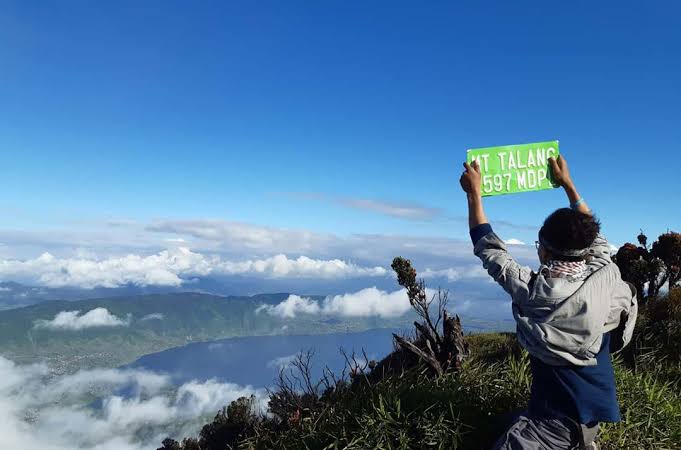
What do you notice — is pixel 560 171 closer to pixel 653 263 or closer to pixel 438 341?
pixel 438 341

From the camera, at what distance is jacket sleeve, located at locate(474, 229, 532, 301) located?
3.21m

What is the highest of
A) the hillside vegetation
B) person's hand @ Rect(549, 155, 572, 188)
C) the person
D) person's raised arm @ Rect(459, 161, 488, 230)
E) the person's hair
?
person's hand @ Rect(549, 155, 572, 188)

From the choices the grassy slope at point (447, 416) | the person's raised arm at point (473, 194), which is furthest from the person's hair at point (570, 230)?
the grassy slope at point (447, 416)

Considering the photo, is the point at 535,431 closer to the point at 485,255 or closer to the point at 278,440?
the point at 485,255

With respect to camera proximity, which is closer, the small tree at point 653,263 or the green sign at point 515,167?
the green sign at point 515,167

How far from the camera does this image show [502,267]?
10.6ft

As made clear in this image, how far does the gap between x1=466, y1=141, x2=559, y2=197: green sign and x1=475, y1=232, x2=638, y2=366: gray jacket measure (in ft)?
2.06

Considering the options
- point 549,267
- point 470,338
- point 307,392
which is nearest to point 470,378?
point 307,392

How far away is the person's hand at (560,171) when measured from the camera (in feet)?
13.1

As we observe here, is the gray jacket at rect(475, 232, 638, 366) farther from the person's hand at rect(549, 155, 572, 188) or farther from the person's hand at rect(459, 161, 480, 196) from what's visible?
the person's hand at rect(549, 155, 572, 188)

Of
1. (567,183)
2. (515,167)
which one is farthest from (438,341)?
(515,167)

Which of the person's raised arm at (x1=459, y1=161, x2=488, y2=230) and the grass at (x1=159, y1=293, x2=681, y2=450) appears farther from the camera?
the grass at (x1=159, y1=293, x2=681, y2=450)

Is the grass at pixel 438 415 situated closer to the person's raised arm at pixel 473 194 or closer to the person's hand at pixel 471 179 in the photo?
the person's raised arm at pixel 473 194

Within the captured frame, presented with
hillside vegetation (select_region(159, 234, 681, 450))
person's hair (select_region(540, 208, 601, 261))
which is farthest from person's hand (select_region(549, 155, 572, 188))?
hillside vegetation (select_region(159, 234, 681, 450))
